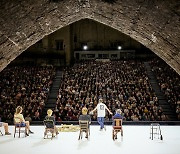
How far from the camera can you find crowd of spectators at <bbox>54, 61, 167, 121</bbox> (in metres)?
13.9

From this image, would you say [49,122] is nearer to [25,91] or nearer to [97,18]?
[97,18]

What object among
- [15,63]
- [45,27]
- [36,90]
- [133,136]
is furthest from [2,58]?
[15,63]

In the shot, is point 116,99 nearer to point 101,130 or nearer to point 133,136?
point 101,130

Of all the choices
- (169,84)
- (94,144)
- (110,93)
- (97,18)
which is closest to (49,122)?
(94,144)

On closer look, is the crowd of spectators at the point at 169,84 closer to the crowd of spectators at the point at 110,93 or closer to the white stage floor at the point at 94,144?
the crowd of spectators at the point at 110,93

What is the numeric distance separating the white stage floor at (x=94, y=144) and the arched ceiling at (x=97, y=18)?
408cm

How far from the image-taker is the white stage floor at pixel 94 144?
7.57m

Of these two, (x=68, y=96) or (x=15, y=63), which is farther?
(x=15, y=63)

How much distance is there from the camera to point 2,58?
12.5 feet

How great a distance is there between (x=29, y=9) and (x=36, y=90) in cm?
1471

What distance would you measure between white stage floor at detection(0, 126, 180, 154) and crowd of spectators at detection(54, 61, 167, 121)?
3528 mm

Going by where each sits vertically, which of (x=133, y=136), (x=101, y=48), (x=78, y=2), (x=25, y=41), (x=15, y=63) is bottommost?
(x=133, y=136)

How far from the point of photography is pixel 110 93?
16578 mm

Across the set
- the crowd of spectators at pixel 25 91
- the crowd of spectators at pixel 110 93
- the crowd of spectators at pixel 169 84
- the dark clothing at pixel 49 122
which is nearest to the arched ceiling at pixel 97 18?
the dark clothing at pixel 49 122
